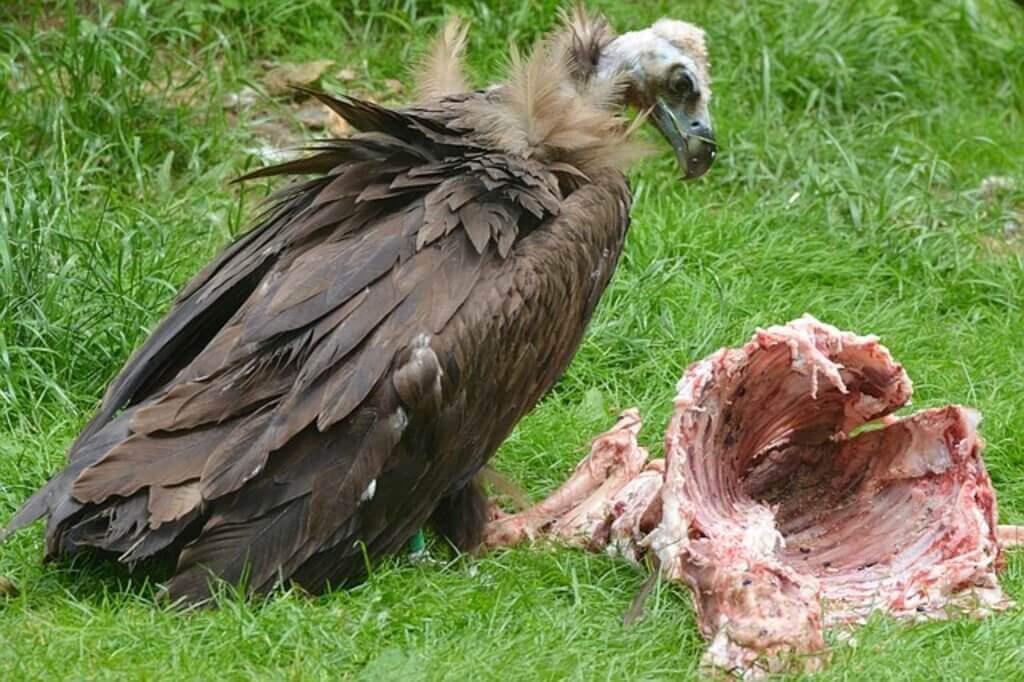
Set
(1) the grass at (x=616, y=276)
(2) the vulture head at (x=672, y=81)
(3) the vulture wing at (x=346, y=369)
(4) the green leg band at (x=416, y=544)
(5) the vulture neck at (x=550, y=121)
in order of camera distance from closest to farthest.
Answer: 1. (1) the grass at (x=616, y=276)
2. (3) the vulture wing at (x=346, y=369)
3. (4) the green leg band at (x=416, y=544)
4. (5) the vulture neck at (x=550, y=121)
5. (2) the vulture head at (x=672, y=81)

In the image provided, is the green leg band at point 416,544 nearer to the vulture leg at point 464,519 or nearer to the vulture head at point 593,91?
the vulture leg at point 464,519

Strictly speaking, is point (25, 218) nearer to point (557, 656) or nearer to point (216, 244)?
point (216, 244)

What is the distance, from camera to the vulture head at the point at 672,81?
19.1 ft

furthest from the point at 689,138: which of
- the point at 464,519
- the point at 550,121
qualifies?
the point at 464,519

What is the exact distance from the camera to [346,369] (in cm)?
462

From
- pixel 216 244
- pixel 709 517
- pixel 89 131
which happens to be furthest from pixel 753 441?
pixel 89 131

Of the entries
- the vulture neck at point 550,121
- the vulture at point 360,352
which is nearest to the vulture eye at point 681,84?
the vulture neck at point 550,121

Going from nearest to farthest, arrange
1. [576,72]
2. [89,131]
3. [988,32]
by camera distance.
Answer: [576,72] → [89,131] → [988,32]

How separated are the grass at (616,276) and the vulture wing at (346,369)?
0.18 metres

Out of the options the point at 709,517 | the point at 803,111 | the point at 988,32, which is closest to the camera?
the point at 709,517

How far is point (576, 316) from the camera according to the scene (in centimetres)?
511

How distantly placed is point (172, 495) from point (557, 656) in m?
0.94

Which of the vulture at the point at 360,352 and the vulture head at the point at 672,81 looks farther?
the vulture head at the point at 672,81

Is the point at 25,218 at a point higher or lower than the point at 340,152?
lower
